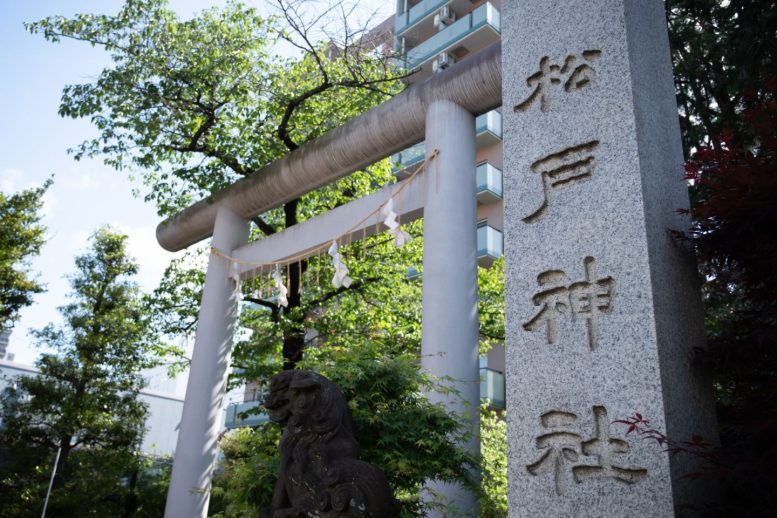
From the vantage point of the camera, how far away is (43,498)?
9828 mm

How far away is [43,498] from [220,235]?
5597 mm

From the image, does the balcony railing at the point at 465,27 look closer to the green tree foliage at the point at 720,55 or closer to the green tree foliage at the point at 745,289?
the green tree foliage at the point at 720,55

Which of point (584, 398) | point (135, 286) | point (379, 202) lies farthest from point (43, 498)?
point (584, 398)

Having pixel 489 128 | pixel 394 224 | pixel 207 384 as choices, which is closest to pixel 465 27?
pixel 489 128

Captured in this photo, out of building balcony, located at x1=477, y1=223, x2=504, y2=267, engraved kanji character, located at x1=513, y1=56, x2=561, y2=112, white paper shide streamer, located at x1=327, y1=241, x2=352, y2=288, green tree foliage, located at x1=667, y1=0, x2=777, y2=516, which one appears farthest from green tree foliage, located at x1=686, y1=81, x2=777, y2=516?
building balcony, located at x1=477, y1=223, x2=504, y2=267

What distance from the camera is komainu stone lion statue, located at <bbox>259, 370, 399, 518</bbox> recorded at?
9.25ft

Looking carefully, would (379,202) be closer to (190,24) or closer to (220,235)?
(220,235)

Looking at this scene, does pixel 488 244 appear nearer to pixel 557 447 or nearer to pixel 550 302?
pixel 550 302

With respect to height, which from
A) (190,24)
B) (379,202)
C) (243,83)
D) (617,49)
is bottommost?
(617,49)

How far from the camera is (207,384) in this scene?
24.2ft

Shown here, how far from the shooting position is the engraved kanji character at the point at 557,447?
2965 mm

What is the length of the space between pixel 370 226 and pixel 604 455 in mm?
3902

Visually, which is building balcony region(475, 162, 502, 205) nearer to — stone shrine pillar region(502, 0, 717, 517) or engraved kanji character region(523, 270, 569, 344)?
stone shrine pillar region(502, 0, 717, 517)

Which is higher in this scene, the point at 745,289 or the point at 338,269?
the point at 338,269
